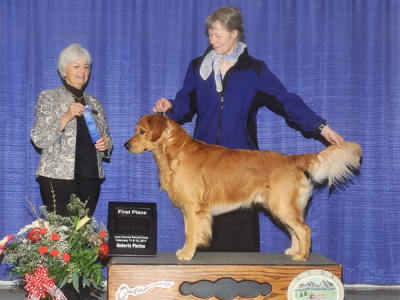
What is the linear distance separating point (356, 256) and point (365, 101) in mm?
1334

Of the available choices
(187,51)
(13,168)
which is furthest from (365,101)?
(13,168)

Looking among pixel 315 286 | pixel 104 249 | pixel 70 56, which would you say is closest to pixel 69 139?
pixel 70 56

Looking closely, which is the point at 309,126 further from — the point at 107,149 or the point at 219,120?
the point at 107,149

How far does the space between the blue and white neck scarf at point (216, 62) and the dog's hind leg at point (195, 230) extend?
1046 millimetres

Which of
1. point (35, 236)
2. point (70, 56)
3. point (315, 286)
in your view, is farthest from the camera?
point (70, 56)

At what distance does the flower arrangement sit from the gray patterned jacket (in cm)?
40

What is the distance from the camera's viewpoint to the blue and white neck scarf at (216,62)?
3695 mm

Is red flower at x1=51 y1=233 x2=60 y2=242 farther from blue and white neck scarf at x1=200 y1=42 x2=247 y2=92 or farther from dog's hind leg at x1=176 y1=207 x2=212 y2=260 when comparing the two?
blue and white neck scarf at x1=200 y1=42 x2=247 y2=92

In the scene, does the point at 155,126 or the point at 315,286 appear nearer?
the point at 315,286

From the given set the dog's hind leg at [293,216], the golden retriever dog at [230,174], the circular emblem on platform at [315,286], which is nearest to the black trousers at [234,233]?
the golden retriever dog at [230,174]

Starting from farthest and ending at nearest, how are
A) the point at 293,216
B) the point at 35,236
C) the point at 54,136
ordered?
the point at 54,136, the point at 293,216, the point at 35,236

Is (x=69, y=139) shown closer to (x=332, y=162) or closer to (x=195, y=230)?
(x=195, y=230)

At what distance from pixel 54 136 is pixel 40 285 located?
3.56 ft

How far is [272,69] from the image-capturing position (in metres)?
4.10
